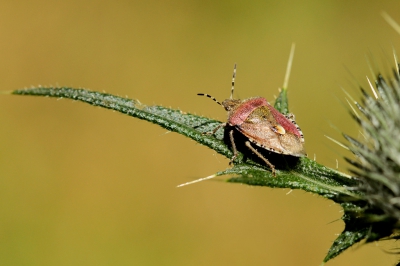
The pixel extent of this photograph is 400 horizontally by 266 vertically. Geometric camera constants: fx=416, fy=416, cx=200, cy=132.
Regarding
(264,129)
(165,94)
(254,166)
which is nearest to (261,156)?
(254,166)

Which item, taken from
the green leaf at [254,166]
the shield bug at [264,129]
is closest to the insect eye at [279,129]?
the shield bug at [264,129]

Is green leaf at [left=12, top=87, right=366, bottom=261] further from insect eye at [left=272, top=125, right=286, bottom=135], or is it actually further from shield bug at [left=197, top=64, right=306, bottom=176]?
insect eye at [left=272, top=125, right=286, bottom=135]

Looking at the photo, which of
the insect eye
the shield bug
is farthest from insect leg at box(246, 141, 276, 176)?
the insect eye

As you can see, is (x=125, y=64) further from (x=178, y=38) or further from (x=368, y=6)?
(x=368, y=6)

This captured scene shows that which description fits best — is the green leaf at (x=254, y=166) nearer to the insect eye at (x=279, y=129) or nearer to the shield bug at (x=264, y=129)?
the shield bug at (x=264, y=129)

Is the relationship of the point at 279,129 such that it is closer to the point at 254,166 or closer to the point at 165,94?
the point at 254,166
